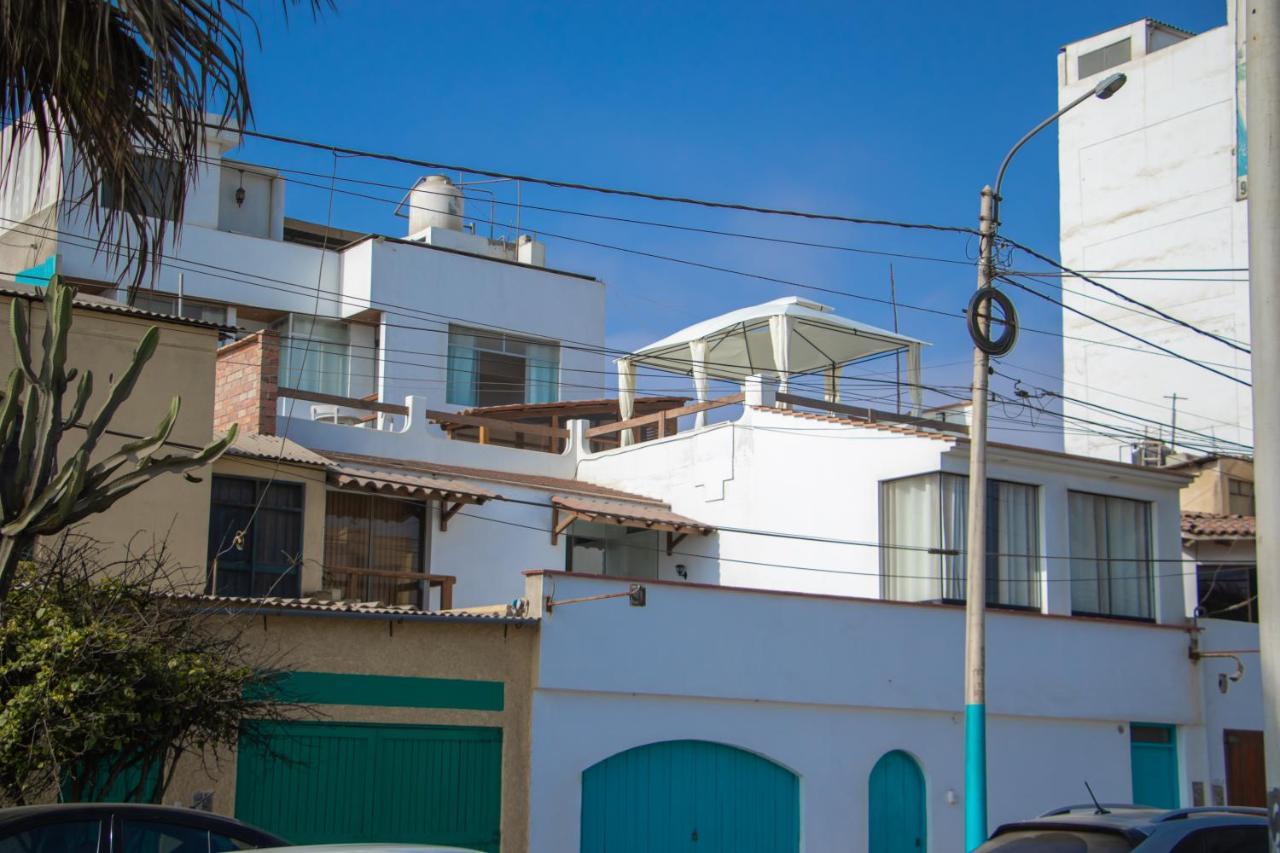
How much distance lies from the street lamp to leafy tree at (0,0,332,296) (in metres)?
11.3

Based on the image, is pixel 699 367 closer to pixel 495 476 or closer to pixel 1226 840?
pixel 495 476

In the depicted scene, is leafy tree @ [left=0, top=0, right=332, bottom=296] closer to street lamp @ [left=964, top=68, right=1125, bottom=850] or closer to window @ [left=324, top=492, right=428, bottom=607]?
street lamp @ [left=964, top=68, right=1125, bottom=850]

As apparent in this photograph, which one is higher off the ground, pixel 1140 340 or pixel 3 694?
pixel 1140 340

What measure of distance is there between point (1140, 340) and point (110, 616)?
3521cm

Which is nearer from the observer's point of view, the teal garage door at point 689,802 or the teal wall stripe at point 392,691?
the teal wall stripe at point 392,691

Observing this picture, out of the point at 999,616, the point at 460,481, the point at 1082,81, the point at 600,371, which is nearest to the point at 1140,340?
the point at 1082,81

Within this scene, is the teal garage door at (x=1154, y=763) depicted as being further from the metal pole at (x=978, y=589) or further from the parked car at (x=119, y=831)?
the parked car at (x=119, y=831)

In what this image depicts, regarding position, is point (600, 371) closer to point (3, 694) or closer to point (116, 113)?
point (3, 694)

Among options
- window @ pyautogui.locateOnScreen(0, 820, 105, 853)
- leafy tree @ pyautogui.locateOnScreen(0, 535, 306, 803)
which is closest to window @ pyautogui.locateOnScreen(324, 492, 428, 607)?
leafy tree @ pyautogui.locateOnScreen(0, 535, 306, 803)

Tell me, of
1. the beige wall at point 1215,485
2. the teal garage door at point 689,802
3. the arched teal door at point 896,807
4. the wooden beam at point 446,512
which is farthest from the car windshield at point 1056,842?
the beige wall at point 1215,485

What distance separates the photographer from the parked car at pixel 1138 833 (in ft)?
33.1

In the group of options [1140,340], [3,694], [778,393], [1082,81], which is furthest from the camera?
[1082,81]

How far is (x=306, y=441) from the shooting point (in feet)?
78.3

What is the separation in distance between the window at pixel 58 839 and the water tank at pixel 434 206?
3045 centimetres
